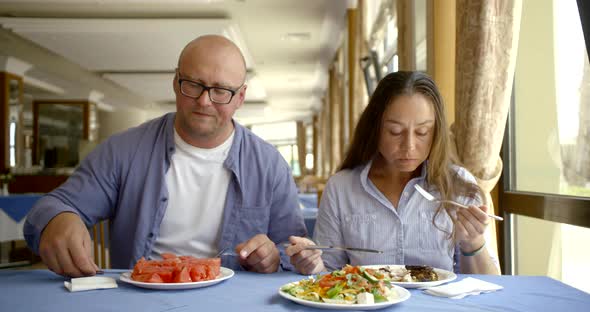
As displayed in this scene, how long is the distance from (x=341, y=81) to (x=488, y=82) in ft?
25.3

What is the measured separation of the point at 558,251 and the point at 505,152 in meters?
0.61

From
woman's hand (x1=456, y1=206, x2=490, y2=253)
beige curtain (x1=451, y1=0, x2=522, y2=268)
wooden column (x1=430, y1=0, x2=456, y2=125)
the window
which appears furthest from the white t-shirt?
wooden column (x1=430, y1=0, x2=456, y2=125)

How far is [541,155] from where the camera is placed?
2559 mm

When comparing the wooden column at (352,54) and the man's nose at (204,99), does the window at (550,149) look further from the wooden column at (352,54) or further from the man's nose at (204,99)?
the wooden column at (352,54)

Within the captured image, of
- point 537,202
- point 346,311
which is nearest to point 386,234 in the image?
point 346,311

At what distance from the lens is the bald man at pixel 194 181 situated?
5.93 feet

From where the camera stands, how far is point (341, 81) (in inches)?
391

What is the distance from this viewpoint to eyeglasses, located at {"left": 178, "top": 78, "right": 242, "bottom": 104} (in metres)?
1.78

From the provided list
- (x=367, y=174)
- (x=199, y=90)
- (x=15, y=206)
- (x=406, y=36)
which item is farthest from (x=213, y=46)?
(x=15, y=206)

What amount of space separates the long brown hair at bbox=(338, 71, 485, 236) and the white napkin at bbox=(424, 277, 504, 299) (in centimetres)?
42

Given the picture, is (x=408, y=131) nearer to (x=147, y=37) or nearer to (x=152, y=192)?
(x=152, y=192)

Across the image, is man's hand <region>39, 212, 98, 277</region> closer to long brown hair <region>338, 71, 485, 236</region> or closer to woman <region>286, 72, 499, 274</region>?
woman <region>286, 72, 499, 274</region>

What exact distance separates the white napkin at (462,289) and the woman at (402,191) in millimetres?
314

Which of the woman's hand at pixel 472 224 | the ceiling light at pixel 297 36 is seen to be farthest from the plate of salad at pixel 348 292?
the ceiling light at pixel 297 36
